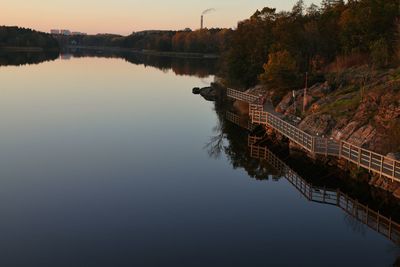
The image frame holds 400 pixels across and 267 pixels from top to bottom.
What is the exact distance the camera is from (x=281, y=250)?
2466 centimetres

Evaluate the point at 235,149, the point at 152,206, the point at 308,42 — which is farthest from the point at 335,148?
the point at 308,42

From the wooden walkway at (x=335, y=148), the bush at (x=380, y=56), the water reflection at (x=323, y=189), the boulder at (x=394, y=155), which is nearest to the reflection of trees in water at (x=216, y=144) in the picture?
the water reflection at (x=323, y=189)

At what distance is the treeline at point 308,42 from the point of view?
56.5 meters

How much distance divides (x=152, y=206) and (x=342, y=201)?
1267 centimetres

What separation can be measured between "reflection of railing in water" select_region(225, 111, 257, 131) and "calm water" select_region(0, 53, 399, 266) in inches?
135

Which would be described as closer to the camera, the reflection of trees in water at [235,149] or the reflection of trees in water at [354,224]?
the reflection of trees in water at [354,224]

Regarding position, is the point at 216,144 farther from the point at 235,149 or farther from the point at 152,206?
the point at 152,206

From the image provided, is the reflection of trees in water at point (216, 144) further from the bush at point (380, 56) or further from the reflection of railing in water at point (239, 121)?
the bush at point (380, 56)

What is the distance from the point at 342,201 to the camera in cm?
3172

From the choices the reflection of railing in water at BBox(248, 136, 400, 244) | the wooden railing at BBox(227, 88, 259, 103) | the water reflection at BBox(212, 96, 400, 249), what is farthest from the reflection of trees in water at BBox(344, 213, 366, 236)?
the wooden railing at BBox(227, 88, 259, 103)

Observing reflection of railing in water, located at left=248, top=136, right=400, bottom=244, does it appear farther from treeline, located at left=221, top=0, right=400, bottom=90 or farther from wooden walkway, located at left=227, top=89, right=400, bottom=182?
treeline, located at left=221, top=0, right=400, bottom=90

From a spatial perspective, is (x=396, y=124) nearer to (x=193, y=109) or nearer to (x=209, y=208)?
(x=209, y=208)

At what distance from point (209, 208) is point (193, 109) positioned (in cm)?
4039

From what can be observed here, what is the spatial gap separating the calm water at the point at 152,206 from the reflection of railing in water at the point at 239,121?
135 inches
